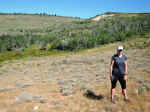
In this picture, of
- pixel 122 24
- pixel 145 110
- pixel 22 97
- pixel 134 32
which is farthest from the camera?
pixel 122 24

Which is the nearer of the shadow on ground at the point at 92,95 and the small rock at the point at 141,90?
the shadow on ground at the point at 92,95

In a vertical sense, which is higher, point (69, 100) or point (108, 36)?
point (108, 36)

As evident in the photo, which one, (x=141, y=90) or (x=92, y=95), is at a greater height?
(x=141, y=90)

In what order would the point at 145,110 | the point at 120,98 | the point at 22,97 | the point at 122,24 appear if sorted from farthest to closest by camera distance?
the point at 122,24, the point at 22,97, the point at 120,98, the point at 145,110

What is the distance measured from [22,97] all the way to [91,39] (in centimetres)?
5908

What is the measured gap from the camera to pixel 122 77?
5367 millimetres

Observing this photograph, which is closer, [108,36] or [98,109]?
[98,109]

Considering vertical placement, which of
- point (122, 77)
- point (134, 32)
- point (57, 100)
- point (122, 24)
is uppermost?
point (122, 24)

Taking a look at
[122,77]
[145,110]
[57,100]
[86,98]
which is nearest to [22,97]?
Answer: [57,100]

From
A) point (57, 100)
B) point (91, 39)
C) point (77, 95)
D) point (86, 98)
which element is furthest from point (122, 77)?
point (91, 39)

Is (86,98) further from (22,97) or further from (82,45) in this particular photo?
(82,45)

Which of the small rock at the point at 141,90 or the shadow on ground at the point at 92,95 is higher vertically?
the small rock at the point at 141,90

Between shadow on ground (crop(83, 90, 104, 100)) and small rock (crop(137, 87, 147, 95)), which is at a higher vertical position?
small rock (crop(137, 87, 147, 95))

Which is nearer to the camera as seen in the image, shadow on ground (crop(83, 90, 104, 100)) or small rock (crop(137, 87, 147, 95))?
shadow on ground (crop(83, 90, 104, 100))
